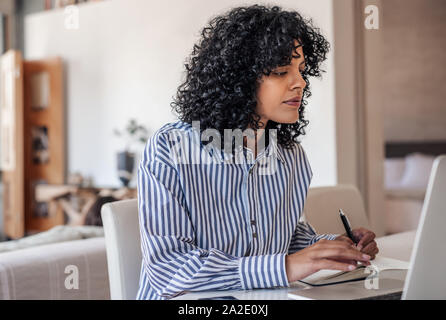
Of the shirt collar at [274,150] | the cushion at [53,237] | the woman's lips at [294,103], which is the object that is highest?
the woman's lips at [294,103]

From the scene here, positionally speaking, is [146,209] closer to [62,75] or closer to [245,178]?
[245,178]

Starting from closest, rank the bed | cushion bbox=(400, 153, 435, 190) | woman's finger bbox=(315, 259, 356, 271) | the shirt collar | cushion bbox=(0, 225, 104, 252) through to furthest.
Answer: woman's finger bbox=(315, 259, 356, 271) → the shirt collar → cushion bbox=(0, 225, 104, 252) → the bed → cushion bbox=(400, 153, 435, 190)

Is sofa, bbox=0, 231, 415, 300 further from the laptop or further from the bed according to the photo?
the bed

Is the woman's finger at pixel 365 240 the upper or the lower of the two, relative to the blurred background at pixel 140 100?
lower

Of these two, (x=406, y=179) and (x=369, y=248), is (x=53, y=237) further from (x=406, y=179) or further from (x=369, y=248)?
(x=406, y=179)

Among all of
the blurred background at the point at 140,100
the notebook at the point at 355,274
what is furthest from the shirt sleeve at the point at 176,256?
the blurred background at the point at 140,100

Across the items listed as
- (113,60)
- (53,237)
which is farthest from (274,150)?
(113,60)

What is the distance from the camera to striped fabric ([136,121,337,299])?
3.24 ft

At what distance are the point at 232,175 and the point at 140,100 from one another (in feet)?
12.0

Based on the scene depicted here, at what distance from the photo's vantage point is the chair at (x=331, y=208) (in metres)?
1.68

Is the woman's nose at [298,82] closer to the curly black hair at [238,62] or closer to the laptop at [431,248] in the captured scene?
the curly black hair at [238,62]

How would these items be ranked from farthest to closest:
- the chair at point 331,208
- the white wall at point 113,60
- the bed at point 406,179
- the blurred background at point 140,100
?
the bed at point 406,179 → the white wall at point 113,60 → the blurred background at point 140,100 → the chair at point 331,208

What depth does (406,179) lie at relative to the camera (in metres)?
5.67

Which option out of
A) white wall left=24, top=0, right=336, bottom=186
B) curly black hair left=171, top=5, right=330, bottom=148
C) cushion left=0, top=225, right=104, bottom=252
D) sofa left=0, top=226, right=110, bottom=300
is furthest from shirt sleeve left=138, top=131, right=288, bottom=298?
white wall left=24, top=0, right=336, bottom=186
